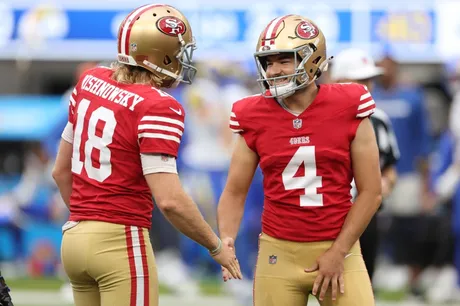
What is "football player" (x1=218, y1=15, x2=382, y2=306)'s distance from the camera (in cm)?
477

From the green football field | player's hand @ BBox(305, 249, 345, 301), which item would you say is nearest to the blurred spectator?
the green football field

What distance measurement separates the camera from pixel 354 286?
15.6ft

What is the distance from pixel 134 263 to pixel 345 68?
2.25 metres

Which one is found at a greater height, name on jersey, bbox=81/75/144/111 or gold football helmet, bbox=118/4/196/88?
gold football helmet, bbox=118/4/196/88

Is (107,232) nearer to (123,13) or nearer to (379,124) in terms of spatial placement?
(379,124)

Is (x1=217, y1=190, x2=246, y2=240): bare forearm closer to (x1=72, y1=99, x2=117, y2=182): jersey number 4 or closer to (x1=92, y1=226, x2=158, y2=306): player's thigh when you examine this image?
(x1=92, y1=226, x2=158, y2=306): player's thigh

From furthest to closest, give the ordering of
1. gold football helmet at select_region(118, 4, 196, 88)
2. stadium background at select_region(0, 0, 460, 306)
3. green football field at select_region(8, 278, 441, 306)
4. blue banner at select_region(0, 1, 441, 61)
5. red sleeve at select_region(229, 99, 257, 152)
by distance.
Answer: blue banner at select_region(0, 1, 441, 61) < stadium background at select_region(0, 0, 460, 306) < green football field at select_region(8, 278, 441, 306) < red sleeve at select_region(229, 99, 257, 152) < gold football helmet at select_region(118, 4, 196, 88)

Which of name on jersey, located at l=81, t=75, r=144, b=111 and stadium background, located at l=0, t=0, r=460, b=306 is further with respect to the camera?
stadium background, located at l=0, t=0, r=460, b=306

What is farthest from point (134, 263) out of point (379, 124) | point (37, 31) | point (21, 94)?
point (21, 94)

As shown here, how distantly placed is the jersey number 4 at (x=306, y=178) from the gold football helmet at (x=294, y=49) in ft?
0.87

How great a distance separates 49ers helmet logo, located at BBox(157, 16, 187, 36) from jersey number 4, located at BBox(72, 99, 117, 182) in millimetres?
430

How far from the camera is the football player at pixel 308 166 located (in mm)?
4770

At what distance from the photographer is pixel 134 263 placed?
451 centimetres

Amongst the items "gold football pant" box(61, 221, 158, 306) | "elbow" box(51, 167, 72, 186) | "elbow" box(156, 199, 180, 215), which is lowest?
"gold football pant" box(61, 221, 158, 306)
